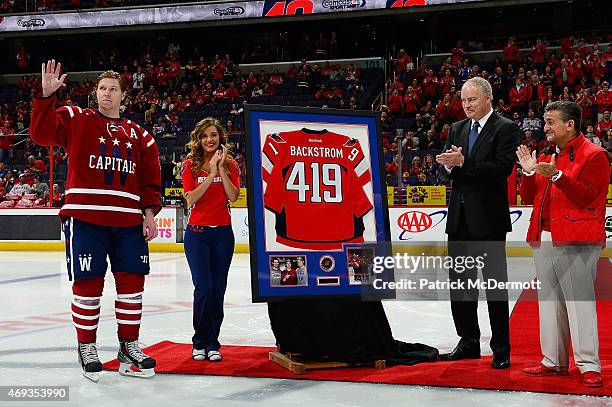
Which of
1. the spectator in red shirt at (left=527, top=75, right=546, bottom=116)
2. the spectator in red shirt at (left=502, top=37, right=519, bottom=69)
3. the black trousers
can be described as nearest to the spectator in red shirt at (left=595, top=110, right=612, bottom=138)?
the spectator in red shirt at (left=527, top=75, right=546, bottom=116)

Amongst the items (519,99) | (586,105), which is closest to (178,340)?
(586,105)

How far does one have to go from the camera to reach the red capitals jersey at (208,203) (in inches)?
182

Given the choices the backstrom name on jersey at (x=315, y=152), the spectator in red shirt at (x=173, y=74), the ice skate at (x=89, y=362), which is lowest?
the ice skate at (x=89, y=362)

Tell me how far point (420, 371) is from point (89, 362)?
1896mm

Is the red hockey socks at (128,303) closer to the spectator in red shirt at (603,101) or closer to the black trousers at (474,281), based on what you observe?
the black trousers at (474,281)

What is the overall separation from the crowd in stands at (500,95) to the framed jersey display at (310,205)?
8531 mm

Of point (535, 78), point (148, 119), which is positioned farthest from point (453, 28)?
point (148, 119)

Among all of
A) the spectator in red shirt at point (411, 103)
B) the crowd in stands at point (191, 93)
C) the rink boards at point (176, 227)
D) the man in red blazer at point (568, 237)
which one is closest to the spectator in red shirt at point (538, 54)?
the spectator in red shirt at point (411, 103)

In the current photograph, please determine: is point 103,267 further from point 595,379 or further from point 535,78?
point 535,78

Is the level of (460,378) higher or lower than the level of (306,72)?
lower

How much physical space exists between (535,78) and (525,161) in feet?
47.3

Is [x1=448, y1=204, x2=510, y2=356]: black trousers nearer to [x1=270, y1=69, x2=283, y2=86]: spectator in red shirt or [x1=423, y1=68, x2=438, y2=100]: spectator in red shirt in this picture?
[x1=423, y1=68, x2=438, y2=100]: spectator in red shirt

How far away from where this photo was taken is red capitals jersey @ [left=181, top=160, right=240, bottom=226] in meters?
4.62

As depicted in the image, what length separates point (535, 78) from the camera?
57.3ft
